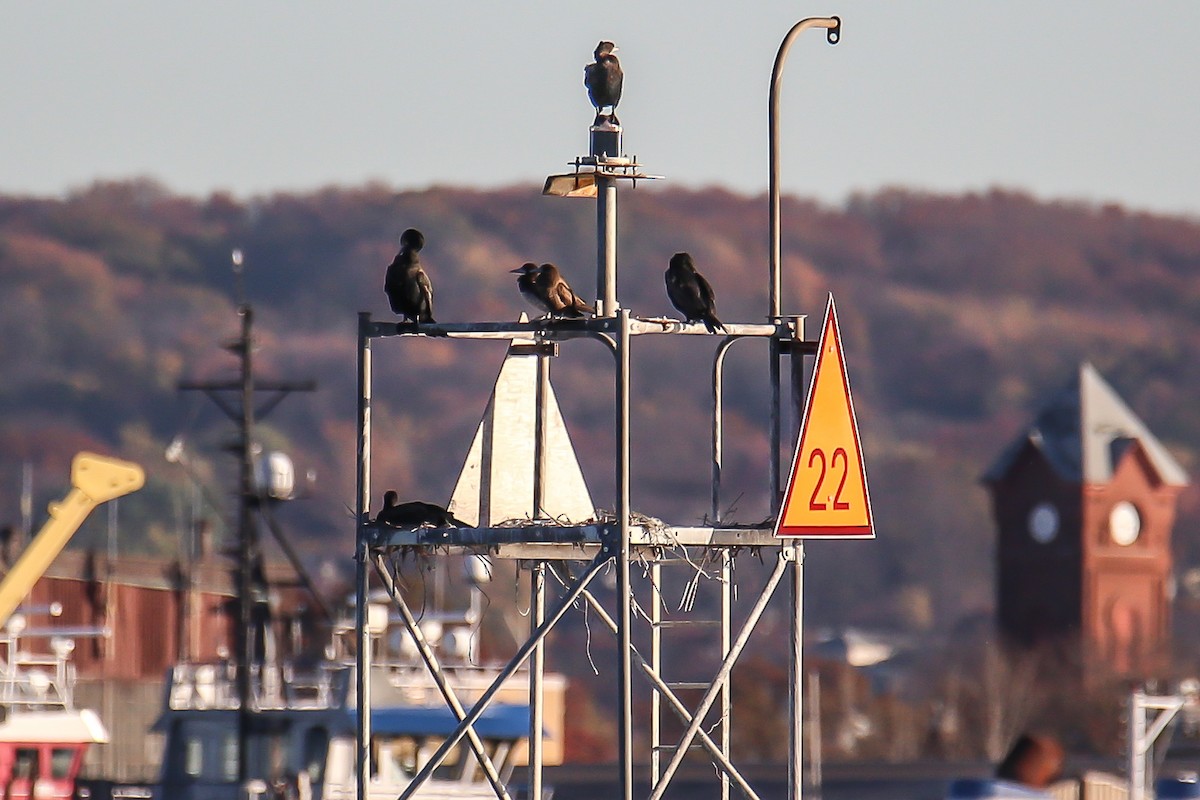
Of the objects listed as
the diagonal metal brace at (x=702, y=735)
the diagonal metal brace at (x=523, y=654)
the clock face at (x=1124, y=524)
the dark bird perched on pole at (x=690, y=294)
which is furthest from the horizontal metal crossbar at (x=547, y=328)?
the clock face at (x=1124, y=524)

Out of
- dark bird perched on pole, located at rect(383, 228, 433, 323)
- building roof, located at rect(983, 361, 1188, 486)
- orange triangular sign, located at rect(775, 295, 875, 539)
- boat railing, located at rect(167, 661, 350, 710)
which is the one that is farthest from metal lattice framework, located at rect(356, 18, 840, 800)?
building roof, located at rect(983, 361, 1188, 486)

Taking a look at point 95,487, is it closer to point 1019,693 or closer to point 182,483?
point 1019,693

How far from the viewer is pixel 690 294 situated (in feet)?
55.2

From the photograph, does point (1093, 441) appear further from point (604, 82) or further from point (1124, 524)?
point (604, 82)

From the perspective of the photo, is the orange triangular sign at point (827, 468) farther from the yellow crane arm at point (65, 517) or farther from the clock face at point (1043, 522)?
the clock face at point (1043, 522)

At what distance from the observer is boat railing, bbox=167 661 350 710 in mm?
42219

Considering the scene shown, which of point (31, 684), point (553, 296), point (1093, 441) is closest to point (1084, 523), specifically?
point (1093, 441)

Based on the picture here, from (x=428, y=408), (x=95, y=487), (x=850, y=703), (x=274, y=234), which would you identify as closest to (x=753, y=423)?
(x=428, y=408)

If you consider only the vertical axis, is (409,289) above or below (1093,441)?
below

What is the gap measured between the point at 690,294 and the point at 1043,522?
389ft

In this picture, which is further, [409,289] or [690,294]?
[690,294]

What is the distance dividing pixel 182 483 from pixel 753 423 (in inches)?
1585

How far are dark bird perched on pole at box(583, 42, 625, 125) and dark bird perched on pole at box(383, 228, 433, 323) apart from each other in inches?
54.0

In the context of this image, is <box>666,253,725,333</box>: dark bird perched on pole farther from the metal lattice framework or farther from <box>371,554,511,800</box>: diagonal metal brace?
<box>371,554,511,800</box>: diagonal metal brace
